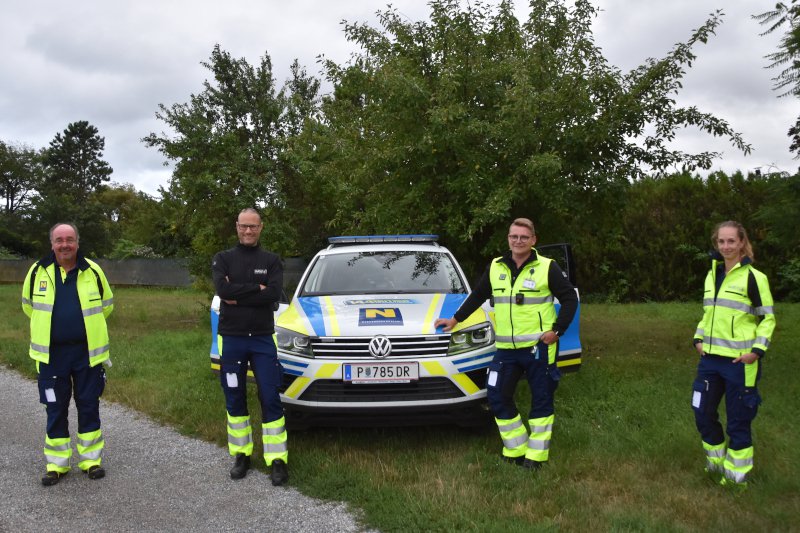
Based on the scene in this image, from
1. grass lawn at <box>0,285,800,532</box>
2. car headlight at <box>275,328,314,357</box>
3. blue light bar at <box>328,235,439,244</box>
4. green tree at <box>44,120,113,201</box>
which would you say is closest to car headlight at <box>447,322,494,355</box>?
grass lawn at <box>0,285,800,532</box>

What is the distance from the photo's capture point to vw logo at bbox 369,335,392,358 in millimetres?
4711

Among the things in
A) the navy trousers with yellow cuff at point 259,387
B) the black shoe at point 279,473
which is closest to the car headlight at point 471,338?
the navy trousers with yellow cuff at point 259,387

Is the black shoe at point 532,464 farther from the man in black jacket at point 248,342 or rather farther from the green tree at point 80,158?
the green tree at point 80,158

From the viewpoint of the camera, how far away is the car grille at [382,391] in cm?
468

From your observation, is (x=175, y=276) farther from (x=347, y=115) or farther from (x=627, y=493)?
(x=627, y=493)

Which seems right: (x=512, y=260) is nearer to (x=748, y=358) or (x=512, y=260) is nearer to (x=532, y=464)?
(x=532, y=464)

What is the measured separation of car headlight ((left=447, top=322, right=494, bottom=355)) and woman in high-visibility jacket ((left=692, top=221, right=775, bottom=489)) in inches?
58.1

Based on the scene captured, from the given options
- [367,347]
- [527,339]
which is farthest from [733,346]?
[367,347]

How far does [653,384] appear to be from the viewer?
6965mm

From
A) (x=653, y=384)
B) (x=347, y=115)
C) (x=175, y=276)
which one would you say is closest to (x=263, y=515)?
(x=653, y=384)

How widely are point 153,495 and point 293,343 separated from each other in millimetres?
1373

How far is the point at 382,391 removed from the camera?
15.4ft

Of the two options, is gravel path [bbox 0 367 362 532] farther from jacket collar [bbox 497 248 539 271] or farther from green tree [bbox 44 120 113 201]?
green tree [bbox 44 120 113 201]

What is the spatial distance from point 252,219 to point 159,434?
2318mm
